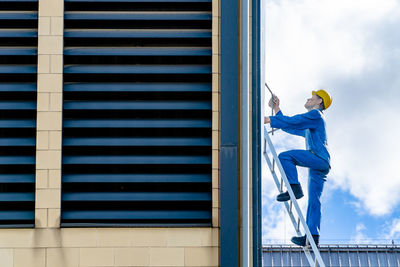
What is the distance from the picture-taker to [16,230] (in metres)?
8.48

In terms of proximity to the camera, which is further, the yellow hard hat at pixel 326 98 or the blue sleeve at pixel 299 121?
the yellow hard hat at pixel 326 98

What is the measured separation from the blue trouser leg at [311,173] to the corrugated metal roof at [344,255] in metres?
24.8

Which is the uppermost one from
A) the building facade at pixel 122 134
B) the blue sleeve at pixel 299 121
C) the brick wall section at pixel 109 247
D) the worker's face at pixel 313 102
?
the worker's face at pixel 313 102

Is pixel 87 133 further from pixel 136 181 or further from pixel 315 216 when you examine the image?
pixel 315 216

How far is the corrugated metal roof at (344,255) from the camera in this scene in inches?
1556

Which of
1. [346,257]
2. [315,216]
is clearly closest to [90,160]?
[315,216]

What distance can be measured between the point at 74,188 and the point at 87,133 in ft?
2.23

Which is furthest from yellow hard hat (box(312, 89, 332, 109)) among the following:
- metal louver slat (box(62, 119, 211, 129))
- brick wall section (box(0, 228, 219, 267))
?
brick wall section (box(0, 228, 219, 267))

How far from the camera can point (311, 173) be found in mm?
15398

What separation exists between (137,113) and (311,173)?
7.23 m

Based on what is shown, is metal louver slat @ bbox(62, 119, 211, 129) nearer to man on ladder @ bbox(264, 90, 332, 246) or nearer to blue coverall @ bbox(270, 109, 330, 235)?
man on ladder @ bbox(264, 90, 332, 246)

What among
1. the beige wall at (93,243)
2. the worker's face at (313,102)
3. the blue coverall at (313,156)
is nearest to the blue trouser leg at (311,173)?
the blue coverall at (313,156)

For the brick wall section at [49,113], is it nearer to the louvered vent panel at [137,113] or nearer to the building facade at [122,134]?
the building facade at [122,134]

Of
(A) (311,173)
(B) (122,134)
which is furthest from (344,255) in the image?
(B) (122,134)
